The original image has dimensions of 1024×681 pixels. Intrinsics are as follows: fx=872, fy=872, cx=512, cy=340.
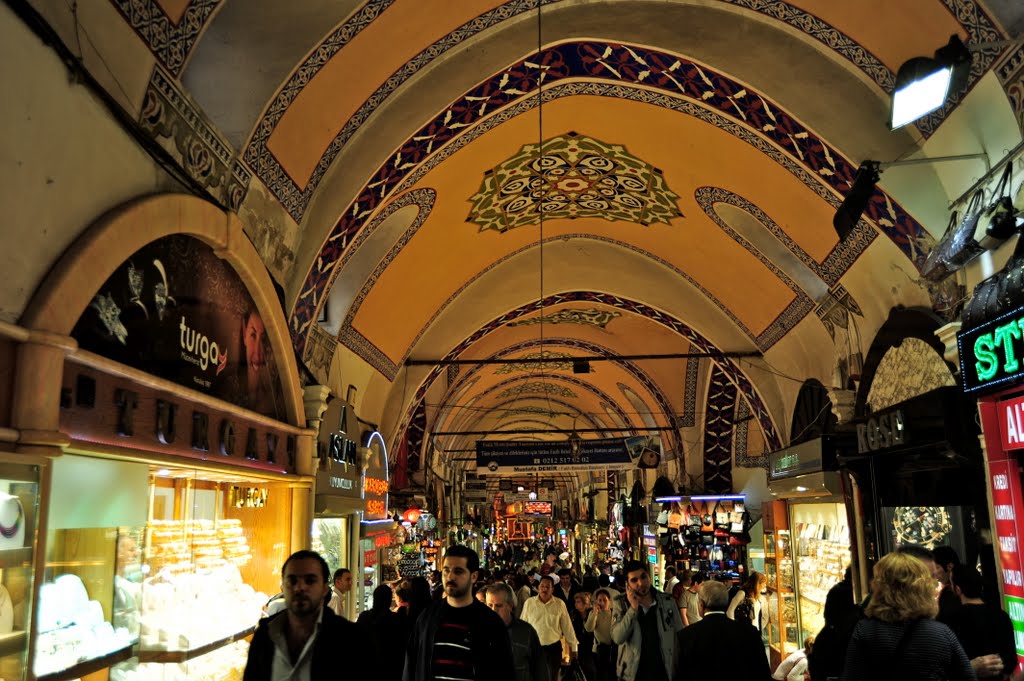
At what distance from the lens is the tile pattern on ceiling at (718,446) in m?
16.8

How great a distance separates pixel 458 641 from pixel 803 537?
875 cm

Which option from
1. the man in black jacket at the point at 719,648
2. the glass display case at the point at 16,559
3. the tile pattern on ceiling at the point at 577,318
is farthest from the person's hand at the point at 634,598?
the tile pattern on ceiling at the point at 577,318

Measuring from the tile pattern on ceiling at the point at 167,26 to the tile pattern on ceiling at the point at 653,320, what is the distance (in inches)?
375

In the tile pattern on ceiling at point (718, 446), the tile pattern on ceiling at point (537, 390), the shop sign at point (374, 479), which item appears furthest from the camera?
the tile pattern on ceiling at point (537, 390)

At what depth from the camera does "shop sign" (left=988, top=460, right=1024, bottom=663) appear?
5.06 metres

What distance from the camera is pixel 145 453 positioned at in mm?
4656

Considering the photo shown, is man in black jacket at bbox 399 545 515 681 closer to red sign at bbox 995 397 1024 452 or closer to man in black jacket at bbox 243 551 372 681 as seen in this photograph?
man in black jacket at bbox 243 551 372 681

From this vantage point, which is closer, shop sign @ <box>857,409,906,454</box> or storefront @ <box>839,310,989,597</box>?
storefront @ <box>839,310,989,597</box>

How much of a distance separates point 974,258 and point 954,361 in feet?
2.82

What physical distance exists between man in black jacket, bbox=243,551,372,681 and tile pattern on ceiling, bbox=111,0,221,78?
3.17 meters

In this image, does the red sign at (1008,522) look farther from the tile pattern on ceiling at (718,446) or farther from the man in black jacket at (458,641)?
the tile pattern on ceiling at (718,446)

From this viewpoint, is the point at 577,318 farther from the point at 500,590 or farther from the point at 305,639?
the point at 305,639

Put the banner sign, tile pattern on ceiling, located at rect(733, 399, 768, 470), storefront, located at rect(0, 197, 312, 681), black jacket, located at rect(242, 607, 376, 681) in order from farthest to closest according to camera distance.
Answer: the banner sign → tile pattern on ceiling, located at rect(733, 399, 768, 470) → storefront, located at rect(0, 197, 312, 681) → black jacket, located at rect(242, 607, 376, 681)

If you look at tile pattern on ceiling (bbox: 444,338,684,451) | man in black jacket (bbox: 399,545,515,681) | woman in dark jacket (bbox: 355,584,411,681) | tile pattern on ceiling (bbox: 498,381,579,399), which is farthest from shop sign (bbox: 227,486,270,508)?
tile pattern on ceiling (bbox: 498,381,579,399)
